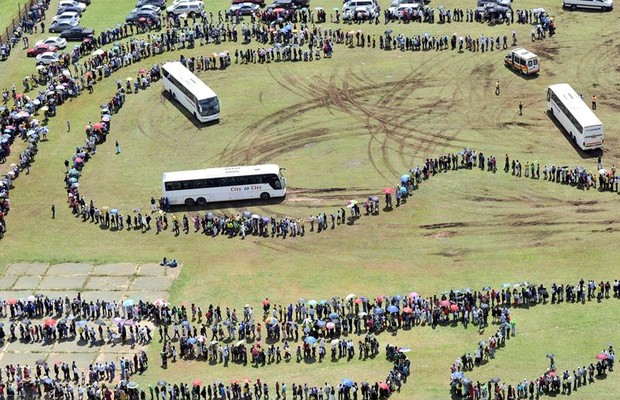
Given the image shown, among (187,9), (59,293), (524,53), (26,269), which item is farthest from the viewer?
(187,9)

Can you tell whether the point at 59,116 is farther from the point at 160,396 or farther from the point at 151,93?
the point at 160,396

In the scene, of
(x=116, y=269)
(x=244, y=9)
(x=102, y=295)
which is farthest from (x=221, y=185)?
(x=244, y=9)

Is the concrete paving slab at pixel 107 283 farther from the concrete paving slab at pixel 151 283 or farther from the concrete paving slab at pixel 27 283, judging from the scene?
the concrete paving slab at pixel 27 283

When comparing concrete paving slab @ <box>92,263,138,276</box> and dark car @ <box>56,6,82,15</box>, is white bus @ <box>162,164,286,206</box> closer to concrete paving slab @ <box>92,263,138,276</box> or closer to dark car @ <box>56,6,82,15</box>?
concrete paving slab @ <box>92,263,138,276</box>

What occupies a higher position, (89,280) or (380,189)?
(380,189)

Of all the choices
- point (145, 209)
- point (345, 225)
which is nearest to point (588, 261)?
point (345, 225)

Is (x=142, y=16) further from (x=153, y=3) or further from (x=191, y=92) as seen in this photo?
(x=191, y=92)
